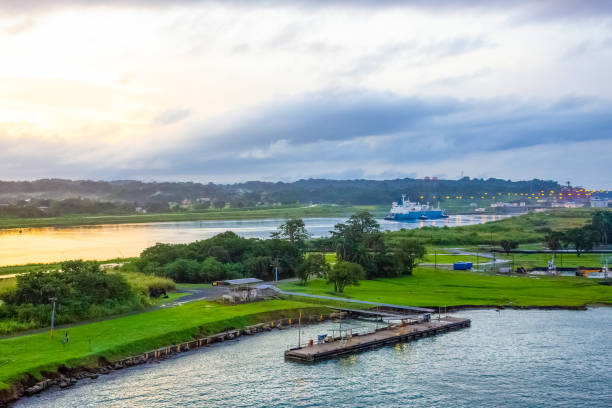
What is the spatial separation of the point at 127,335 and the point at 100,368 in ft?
18.8

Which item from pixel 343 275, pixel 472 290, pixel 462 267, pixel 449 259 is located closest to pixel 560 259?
pixel 449 259

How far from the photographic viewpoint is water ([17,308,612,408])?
Answer: 32.7 metres

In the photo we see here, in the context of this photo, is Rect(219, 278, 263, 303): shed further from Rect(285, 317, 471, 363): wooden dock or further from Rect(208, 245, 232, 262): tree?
Rect(208, 245, 232, 262): tree

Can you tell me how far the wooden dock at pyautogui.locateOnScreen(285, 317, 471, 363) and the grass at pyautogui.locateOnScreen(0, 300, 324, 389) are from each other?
847cm

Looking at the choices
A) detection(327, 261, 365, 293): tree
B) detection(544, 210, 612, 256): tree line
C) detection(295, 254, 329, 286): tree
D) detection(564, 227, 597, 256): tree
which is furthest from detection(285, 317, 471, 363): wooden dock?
detection(564, 227, 597, 256): tree

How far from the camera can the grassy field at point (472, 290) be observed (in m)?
61.4

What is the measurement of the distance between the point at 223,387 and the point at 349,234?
5463 centimetres

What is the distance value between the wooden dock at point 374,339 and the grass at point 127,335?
8.47 m

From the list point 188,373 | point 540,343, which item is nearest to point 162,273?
point 188,373

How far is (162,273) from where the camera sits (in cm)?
7119

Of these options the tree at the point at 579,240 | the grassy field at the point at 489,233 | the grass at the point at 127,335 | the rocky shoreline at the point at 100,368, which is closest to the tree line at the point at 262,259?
the grass at the point at 127,335

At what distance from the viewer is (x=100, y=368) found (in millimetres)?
36875

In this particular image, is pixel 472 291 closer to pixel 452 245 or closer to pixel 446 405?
pixel 446 405

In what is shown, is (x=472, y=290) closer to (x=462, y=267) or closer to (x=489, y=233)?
(x=462, y=267)
